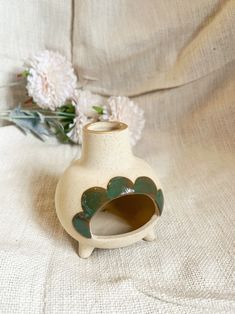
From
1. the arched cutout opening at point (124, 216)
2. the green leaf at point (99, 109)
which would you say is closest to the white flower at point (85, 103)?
the green leaf at point (99, 109)

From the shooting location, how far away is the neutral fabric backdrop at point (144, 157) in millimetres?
517

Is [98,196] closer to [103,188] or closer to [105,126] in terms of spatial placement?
[103,188]

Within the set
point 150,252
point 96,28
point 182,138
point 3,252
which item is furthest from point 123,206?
point 96,28

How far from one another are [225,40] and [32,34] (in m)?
0.44

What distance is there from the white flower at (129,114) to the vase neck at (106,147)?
0.31 metres

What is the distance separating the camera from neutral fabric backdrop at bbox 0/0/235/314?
1.70ft

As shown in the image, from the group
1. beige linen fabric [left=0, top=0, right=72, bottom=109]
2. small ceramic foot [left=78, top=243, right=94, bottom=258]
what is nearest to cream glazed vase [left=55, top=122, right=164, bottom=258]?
small ceramic foot [left=78, top=243, right=94, bottom=258]

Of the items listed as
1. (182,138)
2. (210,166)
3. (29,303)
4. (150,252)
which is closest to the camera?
(29,303)

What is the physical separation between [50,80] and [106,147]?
39cm

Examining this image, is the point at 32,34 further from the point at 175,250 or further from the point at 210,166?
the point at 175,250

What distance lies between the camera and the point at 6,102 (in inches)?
39.1

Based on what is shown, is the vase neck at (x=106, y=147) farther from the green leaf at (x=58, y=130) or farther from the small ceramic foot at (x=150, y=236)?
the green leaf at (x=58, y=130)

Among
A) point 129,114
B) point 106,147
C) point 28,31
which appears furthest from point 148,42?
point 106,147

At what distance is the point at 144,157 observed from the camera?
90 centimetres
